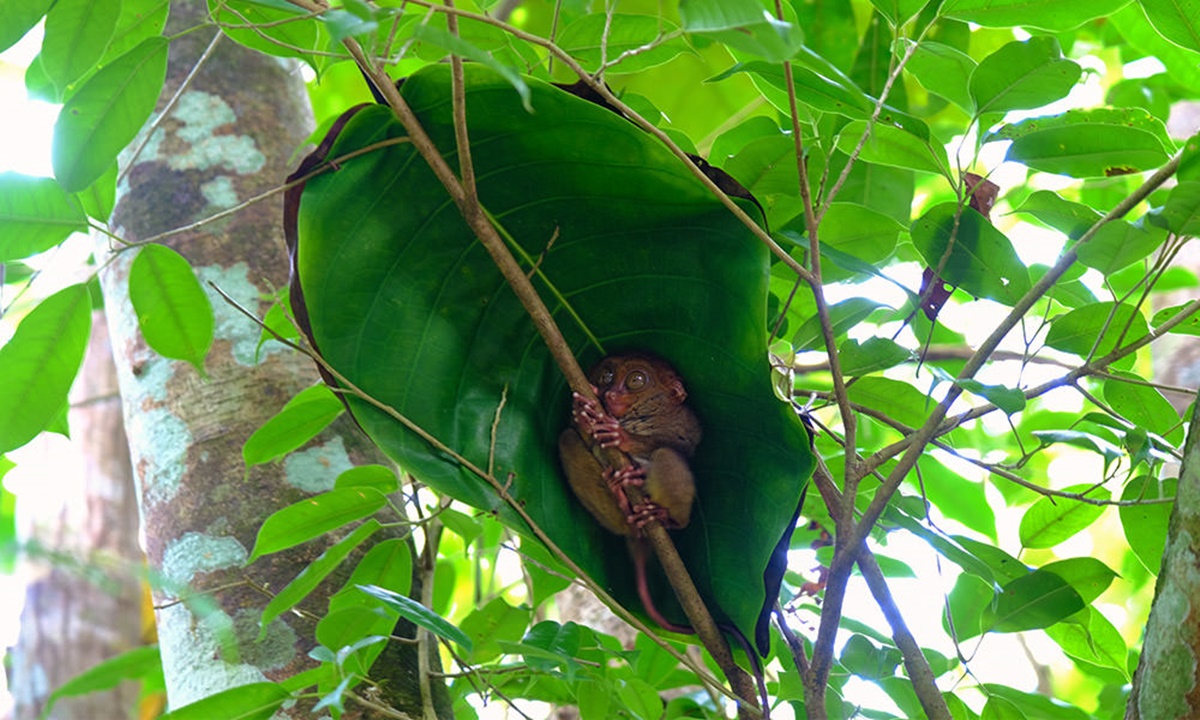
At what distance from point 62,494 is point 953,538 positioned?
13.9ft

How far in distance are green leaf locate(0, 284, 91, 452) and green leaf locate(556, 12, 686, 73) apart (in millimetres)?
852

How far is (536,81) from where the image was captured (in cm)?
136

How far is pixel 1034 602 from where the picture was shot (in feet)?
5.51

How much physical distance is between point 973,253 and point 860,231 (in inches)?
9.3

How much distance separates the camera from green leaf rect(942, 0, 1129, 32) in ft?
5.12

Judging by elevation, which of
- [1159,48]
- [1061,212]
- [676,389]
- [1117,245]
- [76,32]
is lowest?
[676,389]

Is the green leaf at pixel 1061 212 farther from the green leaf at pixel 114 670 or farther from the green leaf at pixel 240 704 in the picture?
the green leaf at pixel 114 670

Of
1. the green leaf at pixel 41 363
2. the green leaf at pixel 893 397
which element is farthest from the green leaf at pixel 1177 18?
the green leaf at pixel 41 363

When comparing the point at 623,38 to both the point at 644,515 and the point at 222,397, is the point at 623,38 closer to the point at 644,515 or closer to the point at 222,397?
the point at 644,515

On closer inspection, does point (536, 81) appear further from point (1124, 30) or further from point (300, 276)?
point (1124, 30)

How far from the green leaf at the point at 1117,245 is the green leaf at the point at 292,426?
3.79 feet

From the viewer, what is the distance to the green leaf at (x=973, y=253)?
5.05 ft

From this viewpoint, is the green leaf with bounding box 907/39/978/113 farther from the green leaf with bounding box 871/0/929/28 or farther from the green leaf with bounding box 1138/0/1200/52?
the green leaf with bounding box 1138/0/1200/52

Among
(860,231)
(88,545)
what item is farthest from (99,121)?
(88,545)
